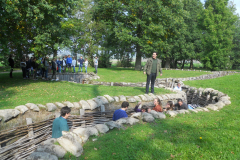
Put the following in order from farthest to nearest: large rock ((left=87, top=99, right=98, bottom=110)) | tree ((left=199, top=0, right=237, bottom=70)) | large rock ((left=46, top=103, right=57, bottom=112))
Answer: tree ((left=199, top=0, right=237, bottom=70)) < large rock ((left=87, top=99, right=98, bottom=110)) < large rock ((left=46, top=103, right=57, bottom=112))

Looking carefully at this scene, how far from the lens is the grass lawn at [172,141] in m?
3.60

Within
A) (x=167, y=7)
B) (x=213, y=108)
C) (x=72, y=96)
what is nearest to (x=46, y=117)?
(x=72, y=96)

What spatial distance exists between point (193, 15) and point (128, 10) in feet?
61.0

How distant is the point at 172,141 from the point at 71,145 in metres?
2.30

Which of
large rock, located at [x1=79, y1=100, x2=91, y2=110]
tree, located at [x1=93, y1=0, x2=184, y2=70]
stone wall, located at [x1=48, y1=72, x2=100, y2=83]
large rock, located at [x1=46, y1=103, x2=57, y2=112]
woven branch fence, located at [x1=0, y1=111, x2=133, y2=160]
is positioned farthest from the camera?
tree, located at [x1=93, y1=0, x2=184, y2=70]

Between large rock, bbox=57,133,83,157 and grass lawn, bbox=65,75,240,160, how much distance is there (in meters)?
0.12

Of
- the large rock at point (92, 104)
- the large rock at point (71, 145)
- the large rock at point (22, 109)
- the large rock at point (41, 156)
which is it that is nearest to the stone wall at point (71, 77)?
the large rock at point (92, 104)

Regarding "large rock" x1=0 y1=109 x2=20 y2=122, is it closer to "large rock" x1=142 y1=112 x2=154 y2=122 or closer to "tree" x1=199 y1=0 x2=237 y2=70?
"large rock" x1=142 y1=112 x2=154 y2=122

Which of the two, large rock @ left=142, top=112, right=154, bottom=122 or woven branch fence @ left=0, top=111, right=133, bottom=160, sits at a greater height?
large rock @ left=142, top=112, right=154, bottom=122

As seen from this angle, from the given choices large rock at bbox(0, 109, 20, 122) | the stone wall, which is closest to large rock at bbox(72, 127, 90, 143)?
large rock at bbox(0, 109, 20, 122)

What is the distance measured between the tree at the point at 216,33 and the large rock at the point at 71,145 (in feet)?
112

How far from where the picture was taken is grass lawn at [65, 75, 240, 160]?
3600 millimetres

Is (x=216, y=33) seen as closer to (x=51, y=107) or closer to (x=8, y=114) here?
(x=51, y=107)

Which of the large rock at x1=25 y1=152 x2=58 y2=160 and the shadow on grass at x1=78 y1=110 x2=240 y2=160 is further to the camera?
the shadow on grass at x1=78 y1=110 x2=240 y2=160
